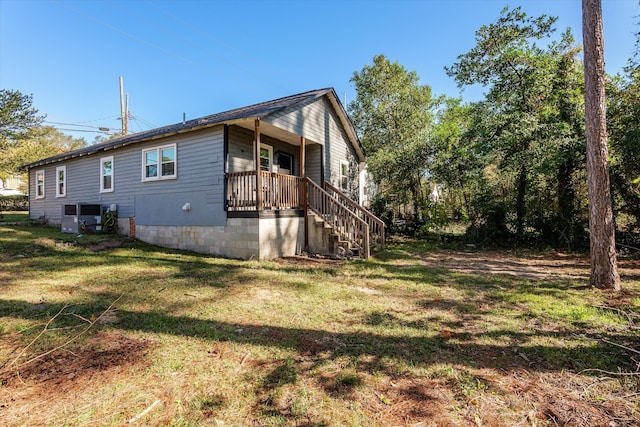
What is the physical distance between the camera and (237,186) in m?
8.39

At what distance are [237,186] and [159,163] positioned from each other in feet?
11.3

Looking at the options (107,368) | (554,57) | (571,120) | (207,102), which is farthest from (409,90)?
(207,102)

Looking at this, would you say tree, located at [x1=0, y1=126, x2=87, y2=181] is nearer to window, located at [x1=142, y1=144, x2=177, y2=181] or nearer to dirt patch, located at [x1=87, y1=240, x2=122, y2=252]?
window, located at [x1=142, y1=144, x2=177, y2=181]

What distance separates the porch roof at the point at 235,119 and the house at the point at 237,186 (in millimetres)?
67

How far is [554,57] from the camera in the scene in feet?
33.7

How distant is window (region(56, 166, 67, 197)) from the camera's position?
1333 cm

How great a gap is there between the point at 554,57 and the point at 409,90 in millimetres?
9300

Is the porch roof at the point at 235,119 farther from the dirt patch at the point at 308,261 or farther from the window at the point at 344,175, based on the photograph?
the dirt patch at the point at 308,261

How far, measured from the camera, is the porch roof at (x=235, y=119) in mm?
8312

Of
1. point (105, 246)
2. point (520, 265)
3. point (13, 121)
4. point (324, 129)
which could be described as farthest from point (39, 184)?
point (520, 265)

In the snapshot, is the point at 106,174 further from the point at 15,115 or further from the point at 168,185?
the point at 15,115

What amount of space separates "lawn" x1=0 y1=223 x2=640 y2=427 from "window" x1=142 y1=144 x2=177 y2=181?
14.6ft

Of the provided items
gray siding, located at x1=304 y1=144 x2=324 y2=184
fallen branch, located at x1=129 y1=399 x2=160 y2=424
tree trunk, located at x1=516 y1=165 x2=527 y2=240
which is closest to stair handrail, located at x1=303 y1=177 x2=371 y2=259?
gray siding, located at x1=304 y1=144 x2=324 y2=184

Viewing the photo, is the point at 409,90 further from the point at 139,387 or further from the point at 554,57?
the point at 139,387
